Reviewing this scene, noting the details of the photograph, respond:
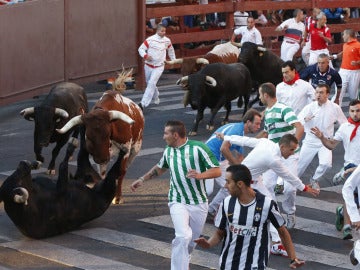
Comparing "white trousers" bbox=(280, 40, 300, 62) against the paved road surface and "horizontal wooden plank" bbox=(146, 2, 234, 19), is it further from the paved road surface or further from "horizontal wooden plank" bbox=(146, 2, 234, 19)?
the paved road surface

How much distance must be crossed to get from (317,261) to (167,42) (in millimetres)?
12764

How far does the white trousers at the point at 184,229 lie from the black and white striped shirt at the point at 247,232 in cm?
138

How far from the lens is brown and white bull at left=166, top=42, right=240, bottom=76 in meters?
24.8

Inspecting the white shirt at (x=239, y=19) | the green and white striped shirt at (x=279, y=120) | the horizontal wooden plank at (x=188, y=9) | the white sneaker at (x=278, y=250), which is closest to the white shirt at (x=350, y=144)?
the green and white striped shirt at (x=279, y=120)

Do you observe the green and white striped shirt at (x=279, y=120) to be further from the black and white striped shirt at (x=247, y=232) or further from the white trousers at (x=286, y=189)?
the black and white striped shirt at (x=247, y=232)

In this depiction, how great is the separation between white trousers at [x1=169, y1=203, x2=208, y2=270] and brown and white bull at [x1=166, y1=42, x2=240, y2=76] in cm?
1224

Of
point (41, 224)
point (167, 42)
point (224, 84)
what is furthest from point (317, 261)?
point (167, 42)

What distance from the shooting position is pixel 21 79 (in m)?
25.6

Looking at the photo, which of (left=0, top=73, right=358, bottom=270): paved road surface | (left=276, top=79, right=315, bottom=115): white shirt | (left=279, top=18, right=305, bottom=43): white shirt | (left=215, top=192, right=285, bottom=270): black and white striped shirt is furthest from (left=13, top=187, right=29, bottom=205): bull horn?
(left=279, top=18, right=305, bottom=43): white shirt

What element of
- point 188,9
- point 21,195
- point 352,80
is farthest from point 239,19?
point 21,195

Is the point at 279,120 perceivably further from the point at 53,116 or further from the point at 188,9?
the point at 188,9

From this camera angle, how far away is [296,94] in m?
18.5

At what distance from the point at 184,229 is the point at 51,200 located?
9.50 feet

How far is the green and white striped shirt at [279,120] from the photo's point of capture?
15.8 meters
